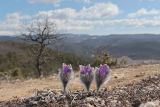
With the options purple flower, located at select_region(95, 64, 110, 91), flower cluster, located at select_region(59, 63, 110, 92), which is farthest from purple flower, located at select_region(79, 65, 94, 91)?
purple flower, located at select_region(95, 64, 110, 91)

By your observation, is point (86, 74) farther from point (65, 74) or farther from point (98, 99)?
point (98, 99)

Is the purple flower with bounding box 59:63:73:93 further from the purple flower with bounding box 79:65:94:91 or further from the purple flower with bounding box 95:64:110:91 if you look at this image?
the purple flower with bounding box 95:64:110:91

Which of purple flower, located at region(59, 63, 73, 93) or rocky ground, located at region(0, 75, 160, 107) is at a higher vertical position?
purple flower, located at region(59, 63, 73, 93)

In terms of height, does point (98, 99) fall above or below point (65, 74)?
below

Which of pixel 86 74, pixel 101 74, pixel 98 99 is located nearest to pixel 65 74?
pixel 86 74

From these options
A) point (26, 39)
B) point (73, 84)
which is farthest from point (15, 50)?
point (73, 84)

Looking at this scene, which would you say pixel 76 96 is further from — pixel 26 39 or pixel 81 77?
pixel 26 39

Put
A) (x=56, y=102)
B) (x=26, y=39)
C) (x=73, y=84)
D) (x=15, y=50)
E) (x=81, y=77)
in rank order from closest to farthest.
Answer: (x=56, y=102) < (x=81, y=77) < (x=73, y=84) < (x=26, y=39) < (x=15, y=50)
